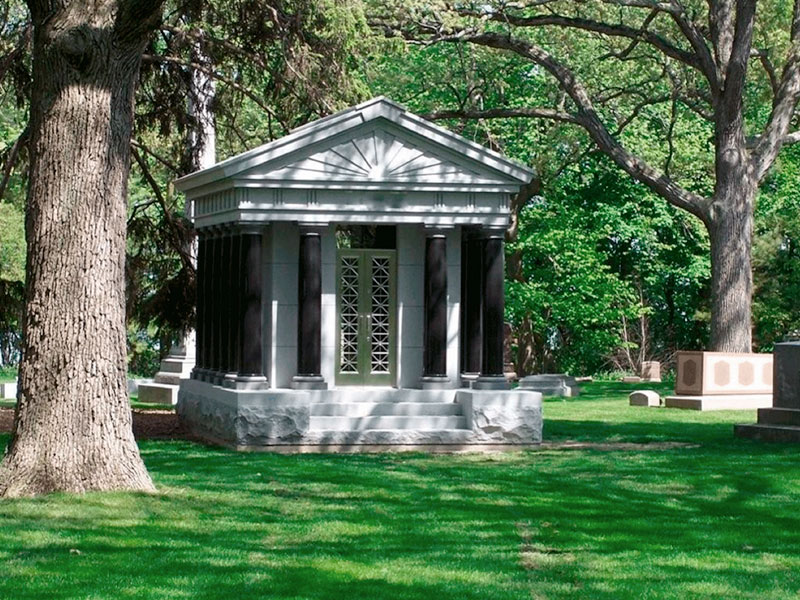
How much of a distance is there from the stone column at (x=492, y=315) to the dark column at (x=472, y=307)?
5.2 inches

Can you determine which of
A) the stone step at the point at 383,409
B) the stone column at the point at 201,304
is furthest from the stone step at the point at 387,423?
the stone column at the point at 201,304

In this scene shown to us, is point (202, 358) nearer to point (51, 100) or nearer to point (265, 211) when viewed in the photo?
point (265, 211)

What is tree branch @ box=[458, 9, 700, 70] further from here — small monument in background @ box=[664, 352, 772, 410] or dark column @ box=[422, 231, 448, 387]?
dark column @ box=[422, 231, 448, 387]

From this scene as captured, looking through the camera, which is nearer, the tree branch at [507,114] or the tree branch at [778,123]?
the tree branch at [507,114]

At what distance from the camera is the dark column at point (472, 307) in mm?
20812

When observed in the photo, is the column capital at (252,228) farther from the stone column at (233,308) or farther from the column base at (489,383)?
the column base at (489,383)

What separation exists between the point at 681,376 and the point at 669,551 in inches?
820

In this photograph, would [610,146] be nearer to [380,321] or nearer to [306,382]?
[380,321]

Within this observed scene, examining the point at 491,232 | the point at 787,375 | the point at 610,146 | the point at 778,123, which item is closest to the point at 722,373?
the point at 610,146

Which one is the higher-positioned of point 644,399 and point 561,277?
point 561,277

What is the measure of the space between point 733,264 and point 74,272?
22681mm

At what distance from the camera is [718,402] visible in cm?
3102

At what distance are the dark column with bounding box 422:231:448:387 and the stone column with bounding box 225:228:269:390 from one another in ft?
7.54

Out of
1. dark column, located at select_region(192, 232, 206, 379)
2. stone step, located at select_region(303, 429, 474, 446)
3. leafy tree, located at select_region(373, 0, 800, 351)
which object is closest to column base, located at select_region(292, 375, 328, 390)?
stone step, located at select_region(303, 429, 474, 446)
